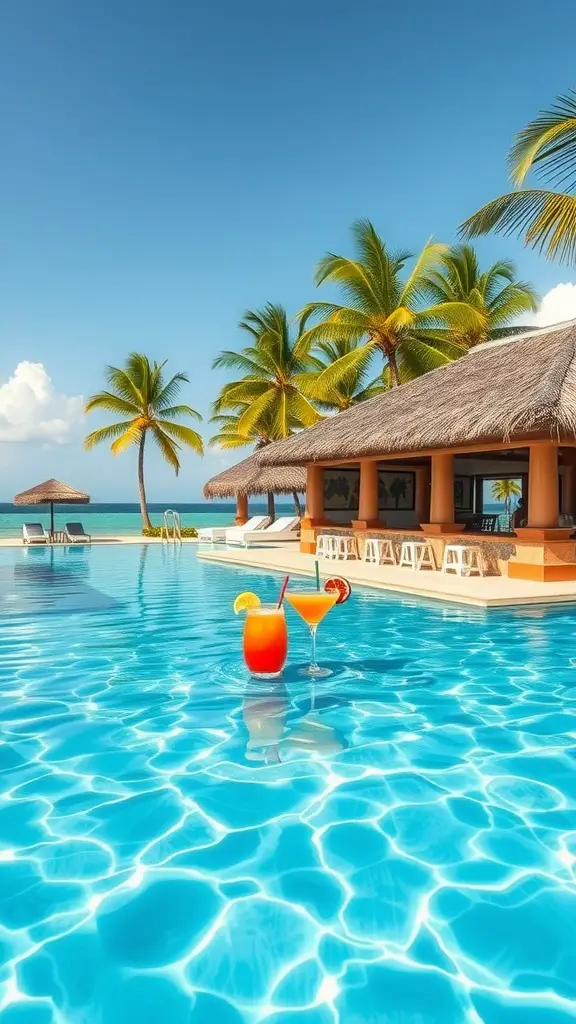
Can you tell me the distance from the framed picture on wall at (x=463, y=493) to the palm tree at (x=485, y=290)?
530cm

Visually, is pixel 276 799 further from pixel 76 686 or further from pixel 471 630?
pixel 471 630

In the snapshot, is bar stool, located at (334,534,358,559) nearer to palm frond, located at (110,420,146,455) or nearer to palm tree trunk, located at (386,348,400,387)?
palm tree trunk, located at (386,348,400,387)

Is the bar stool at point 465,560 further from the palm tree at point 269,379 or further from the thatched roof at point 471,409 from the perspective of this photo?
the palm tree at point 269,379

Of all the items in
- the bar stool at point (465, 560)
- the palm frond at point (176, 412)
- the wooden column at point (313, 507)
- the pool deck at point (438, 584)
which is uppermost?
the palm frond at point (176, 412)

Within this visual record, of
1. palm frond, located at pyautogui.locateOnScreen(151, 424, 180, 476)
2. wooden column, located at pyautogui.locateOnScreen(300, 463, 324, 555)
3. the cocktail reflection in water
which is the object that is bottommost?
the cocktail reflection in water

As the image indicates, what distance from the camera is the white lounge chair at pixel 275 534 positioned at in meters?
19.8

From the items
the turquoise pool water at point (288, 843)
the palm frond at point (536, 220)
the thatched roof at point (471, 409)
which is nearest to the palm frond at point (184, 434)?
the thatched roof at point (471, 409)

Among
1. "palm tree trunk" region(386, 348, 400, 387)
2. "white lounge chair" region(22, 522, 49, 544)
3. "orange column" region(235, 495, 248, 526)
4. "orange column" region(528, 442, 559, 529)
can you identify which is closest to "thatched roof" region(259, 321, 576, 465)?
"orange column" region(528, 442, 559, 529)

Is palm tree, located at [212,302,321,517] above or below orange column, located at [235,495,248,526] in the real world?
above

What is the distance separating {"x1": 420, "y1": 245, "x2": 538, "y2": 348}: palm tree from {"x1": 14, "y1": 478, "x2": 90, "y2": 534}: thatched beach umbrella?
13239 millimetres

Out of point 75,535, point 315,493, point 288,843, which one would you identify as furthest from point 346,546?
point 288,843

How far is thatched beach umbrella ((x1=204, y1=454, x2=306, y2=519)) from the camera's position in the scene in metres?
24.0

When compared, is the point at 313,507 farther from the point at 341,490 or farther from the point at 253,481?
the point at 253,481

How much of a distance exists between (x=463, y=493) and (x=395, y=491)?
2.22 m
